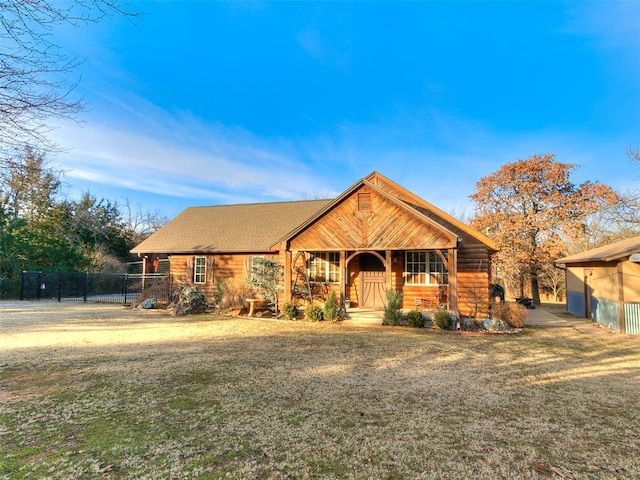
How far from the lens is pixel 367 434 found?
405 centimetres

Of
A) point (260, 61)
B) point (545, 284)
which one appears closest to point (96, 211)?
point (260, 61)

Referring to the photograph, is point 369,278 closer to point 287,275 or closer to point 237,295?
point 287,275

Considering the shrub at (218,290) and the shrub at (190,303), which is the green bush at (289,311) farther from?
the shrub at (190,303)

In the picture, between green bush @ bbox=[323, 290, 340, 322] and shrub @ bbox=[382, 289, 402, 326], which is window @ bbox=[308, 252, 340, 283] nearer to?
green bush @ bbox=[323, 290, 340, 322]

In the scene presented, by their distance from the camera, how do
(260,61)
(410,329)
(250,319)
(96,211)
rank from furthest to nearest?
(96,211), (260,61), (250,319), (410,329)

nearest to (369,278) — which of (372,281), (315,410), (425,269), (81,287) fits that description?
(372,281)

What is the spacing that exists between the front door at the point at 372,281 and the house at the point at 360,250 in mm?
45

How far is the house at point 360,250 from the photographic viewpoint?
1288 centimetres

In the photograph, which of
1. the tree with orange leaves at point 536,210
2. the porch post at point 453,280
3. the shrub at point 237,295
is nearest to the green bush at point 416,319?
the porch post at point 453,280

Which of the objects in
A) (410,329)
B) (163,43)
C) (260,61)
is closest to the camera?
(163,43)

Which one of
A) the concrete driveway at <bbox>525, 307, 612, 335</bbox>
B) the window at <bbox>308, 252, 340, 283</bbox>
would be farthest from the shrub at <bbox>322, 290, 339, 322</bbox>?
the concrete driveway at <bbox>525, 307, 612, 335</bbox>

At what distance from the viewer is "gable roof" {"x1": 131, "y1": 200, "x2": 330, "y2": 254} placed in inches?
716

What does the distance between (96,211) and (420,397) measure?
35.2 m

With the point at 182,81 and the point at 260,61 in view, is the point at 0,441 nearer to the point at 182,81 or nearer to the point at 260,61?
the point at 182,81
